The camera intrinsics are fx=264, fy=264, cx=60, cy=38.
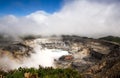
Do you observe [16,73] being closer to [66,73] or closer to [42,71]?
[42,71]

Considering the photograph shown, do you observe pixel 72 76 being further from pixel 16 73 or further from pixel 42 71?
pixel 16 73

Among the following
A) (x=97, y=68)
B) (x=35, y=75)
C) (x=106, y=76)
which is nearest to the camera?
(x=35, y=75)

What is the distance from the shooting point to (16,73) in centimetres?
10594

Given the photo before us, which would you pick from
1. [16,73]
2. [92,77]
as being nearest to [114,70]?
[92,77]

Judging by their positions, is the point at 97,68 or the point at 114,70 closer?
the point at 114,70

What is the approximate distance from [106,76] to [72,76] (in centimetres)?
1479

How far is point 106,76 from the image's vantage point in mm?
108438

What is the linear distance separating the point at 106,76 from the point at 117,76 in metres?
6.62

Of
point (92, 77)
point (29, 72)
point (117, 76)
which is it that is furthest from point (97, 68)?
point (29, 72)

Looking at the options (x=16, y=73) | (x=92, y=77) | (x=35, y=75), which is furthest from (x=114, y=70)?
(x=16, y=73)

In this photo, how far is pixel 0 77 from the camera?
109812 mm

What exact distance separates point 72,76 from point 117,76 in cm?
1753

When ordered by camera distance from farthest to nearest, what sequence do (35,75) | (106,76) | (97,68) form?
1. (97,68)
2. (106,76)
3. (35,75)

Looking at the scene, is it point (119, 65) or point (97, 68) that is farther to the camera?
point (97, 68)
